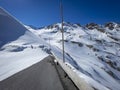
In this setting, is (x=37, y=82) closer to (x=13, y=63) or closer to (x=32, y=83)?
(x=32, y=83)

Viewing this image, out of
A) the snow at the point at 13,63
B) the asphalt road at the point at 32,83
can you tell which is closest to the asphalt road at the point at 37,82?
the asphalt road at the point at 32,83

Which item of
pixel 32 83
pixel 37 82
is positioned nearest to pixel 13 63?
pixel 37 82

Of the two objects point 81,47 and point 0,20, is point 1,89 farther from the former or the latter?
point 81,47

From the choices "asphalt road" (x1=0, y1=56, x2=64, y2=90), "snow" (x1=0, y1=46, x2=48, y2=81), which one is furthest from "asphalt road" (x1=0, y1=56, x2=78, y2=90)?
"snow" (x1=0, y1=46, x2=48, y2=81)

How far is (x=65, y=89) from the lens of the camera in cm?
666

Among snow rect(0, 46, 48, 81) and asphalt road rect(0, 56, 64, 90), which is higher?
asphalt road rect(0, 56, 64, 90)

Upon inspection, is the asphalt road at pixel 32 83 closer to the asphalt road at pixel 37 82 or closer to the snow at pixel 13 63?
the asphalt road at pixel 37 82

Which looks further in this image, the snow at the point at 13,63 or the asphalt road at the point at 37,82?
the snow at the point at 13,63

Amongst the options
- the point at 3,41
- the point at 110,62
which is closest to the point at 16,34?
the point at 3,41

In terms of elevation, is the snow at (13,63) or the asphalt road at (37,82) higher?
the asphalt road at (37,82)

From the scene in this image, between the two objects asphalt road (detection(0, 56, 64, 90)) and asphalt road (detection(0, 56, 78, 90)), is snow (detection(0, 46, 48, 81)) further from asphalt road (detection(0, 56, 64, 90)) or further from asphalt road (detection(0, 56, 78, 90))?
asphalt road (detection(0, 56, 78, 90))

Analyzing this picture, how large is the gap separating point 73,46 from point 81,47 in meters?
7.84

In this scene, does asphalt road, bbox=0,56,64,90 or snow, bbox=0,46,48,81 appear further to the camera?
snow, bbox=0,46,48,81

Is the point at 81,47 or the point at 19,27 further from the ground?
the point at 19,27
